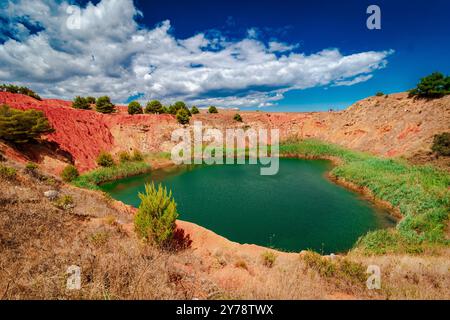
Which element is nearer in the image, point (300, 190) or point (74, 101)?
point (300, 190)

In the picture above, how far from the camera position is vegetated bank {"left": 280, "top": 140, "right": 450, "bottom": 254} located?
9.62 metres

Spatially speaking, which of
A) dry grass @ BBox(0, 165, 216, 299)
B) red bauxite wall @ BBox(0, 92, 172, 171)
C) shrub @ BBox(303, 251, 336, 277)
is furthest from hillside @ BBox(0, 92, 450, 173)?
shrub @ BBox(303, 251, 336, 277)

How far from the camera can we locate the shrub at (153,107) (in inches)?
1706

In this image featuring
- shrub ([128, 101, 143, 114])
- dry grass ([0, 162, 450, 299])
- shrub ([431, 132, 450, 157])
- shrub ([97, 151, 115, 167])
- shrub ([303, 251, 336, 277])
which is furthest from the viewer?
shrub ([128, 101, 143, 114])

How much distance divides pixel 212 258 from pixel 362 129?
117 feet

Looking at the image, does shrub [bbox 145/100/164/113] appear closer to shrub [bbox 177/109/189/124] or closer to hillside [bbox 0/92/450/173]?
hillside [bbox 0/92/450/173]

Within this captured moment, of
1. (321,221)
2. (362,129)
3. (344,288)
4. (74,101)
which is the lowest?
(321,221)

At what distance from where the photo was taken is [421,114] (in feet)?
90.9

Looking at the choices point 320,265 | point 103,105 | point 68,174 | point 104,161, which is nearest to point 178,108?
point 103,105

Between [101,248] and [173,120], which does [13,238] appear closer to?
[101,248]

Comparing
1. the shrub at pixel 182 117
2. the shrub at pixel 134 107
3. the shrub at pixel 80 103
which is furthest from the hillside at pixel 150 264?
the shrub at pixel 80 103

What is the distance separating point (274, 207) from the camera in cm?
1477

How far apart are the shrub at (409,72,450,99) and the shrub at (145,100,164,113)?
41.2m
